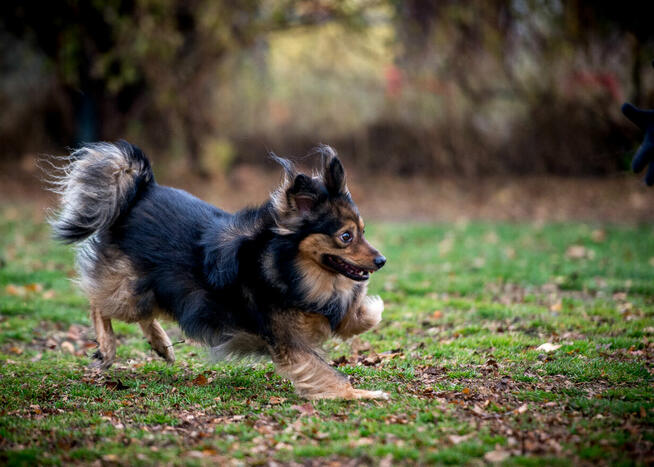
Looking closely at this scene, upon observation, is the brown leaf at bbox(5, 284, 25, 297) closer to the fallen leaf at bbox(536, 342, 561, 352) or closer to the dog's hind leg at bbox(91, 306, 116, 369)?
the dog's hind leg at bbox(91, 306, 116, 369)

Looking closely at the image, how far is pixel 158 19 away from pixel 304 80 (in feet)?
15.4

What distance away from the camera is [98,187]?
5641 mm

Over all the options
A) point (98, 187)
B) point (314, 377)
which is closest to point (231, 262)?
point (314, 377)

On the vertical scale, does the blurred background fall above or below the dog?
above

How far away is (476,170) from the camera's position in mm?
18000

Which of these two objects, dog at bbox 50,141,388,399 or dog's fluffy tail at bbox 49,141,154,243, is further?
dog's fluffy tail at bbox 49,141,154,243

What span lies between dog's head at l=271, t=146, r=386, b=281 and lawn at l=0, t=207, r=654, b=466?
106 cm

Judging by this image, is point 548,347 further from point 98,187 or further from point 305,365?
point 98,187

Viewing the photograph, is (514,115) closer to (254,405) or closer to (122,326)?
(122,326)

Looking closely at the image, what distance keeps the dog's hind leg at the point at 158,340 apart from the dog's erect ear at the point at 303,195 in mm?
2015

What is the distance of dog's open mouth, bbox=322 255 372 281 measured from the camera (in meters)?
4.99

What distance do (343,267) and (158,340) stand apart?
221 cm

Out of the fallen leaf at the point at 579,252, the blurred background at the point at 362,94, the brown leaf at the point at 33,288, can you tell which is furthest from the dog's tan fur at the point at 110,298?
the blurred background at the point at 362,94

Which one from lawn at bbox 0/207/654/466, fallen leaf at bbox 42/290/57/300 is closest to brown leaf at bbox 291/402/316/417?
lawn at bbox 0/207/654/466
